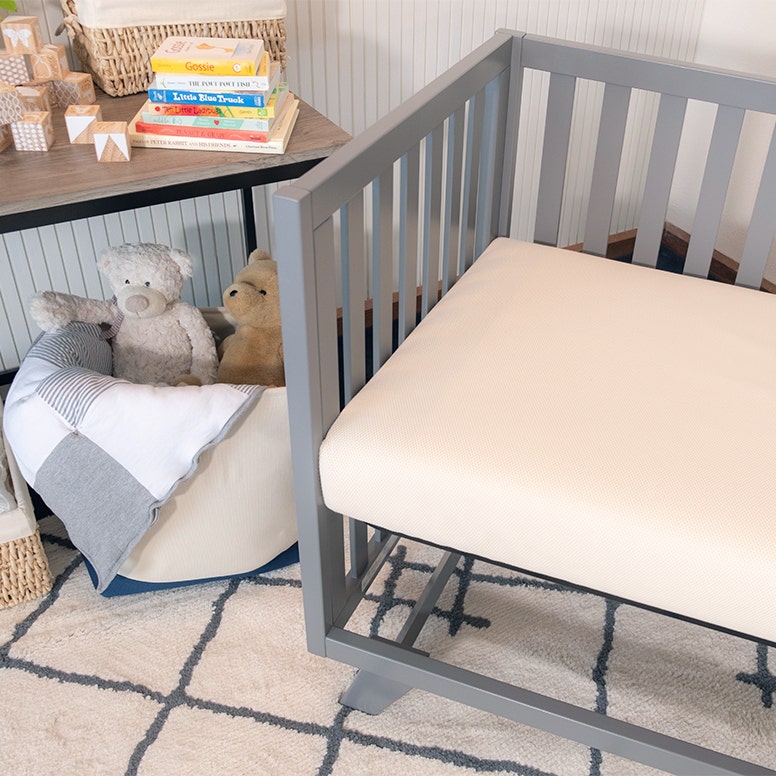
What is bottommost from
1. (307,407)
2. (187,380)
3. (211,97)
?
(187,380)

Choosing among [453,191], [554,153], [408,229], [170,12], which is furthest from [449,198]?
[170,12]

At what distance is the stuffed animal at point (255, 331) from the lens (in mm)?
1377

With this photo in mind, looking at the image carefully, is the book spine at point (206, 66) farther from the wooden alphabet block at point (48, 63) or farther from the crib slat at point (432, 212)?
the crib slat at point (432, 212)

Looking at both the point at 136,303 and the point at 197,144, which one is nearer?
the point at 197,144

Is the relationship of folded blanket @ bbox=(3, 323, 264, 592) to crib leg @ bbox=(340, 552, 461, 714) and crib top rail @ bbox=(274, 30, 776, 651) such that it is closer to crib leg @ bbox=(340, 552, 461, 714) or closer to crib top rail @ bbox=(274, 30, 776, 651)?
crib top rail @ bbox=(274, 30, 776, 651)

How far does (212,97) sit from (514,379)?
1.77 ft

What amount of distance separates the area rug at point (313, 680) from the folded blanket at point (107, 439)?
0.15 metres

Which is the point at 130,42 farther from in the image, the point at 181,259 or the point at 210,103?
the point at 181,259

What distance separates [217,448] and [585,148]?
120 centimetres

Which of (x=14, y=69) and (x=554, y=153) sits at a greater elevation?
(x=14, y=69)

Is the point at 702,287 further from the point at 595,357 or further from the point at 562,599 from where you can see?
the point at 562,599

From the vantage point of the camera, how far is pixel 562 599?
1.38 m

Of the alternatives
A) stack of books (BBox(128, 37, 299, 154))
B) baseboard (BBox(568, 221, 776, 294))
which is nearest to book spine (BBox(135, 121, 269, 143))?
stack of books (BBox(128, 37, 299, 154))

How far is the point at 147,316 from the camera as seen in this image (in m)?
1.37
